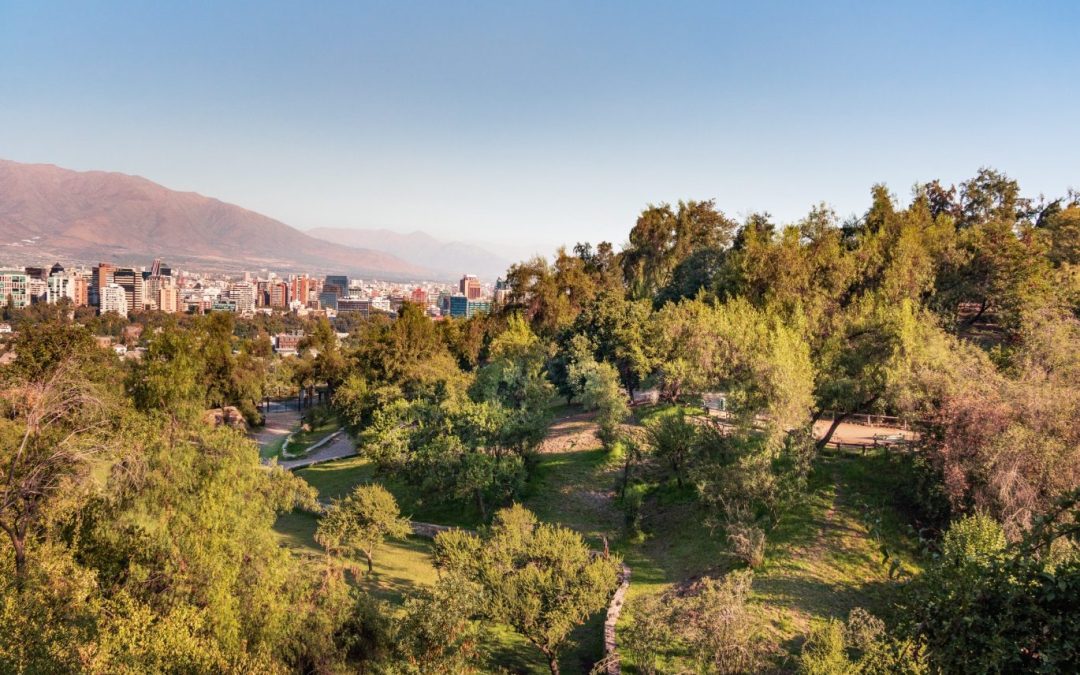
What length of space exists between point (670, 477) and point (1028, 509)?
11740 mm

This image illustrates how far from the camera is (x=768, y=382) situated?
1986cm

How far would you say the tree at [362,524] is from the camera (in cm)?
1989

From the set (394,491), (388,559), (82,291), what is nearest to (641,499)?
(388,559)

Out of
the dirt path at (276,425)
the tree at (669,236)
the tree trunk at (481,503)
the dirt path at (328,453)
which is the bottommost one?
the dirt path at (276,425)

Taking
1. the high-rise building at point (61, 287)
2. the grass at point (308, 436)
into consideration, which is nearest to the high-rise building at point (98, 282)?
the high-rise building at point (61, 287)

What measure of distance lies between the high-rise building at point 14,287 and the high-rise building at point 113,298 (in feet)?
56.1

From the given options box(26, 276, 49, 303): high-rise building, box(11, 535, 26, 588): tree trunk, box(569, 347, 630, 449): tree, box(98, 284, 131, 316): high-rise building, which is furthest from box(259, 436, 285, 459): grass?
box(26, 276, 49, 303): high-rise building

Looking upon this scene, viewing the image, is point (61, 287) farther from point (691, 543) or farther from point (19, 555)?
point (691, 543)

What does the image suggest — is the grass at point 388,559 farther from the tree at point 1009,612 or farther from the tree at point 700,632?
the tree at point 1009,612

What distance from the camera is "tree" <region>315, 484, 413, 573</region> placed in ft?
65.3

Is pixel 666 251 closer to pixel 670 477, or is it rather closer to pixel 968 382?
pixel 670 477

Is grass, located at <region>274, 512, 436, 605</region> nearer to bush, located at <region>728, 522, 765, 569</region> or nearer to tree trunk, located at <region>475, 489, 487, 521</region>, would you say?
tree trunk, located at <region>475, 489, 487, 521</region>

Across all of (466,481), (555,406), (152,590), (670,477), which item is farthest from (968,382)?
(555,406)

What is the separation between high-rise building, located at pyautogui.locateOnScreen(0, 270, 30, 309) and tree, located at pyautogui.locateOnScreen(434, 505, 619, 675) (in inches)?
7830
